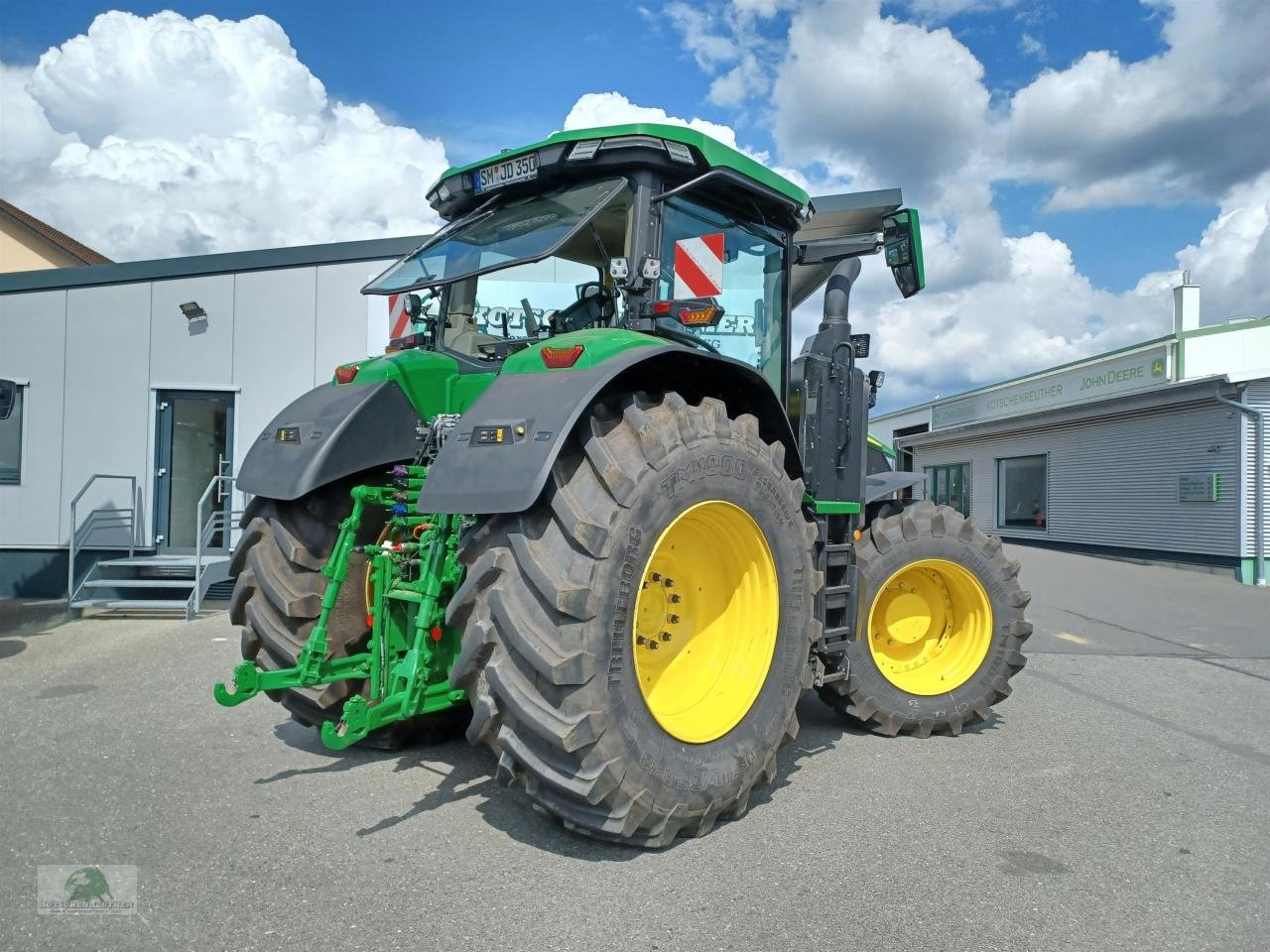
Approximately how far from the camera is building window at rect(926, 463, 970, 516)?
83.0 ft

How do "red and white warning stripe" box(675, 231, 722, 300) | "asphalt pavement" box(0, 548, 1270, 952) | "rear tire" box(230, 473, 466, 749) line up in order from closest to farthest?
"asphalt pavement" box(0, 548, 1270, 952) < "rear tire" box(230, 473, 466, 749) < "red and white warning stripe" box(675, 231, 722, 300)

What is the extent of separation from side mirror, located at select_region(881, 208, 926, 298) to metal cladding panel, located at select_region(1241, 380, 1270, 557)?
13206 mm

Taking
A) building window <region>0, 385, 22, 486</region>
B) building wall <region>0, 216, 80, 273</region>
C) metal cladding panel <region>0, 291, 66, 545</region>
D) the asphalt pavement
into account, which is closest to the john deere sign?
the asphalt pavement

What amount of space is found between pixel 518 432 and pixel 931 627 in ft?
10.5

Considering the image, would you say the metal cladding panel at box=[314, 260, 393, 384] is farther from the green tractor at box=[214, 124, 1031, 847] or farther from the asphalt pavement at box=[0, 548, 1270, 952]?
the green tractor at box=[214, 124, 1031, 847]

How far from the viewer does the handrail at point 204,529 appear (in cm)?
905

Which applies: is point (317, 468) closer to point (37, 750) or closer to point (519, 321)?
point (519, 321)

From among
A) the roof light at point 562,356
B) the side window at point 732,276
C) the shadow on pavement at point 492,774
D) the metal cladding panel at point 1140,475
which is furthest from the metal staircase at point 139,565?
the metal cladding panel at point 1140,475

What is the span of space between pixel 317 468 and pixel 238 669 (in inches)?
35.9

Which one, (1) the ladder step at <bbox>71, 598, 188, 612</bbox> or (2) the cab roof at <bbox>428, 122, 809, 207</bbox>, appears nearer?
(2) the cab roof at <bbox>428, 122, 809, 207</bbox>

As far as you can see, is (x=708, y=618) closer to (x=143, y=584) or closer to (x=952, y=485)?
(x=143, y=584)

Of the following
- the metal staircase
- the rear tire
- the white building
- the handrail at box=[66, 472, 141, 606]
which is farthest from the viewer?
the white building

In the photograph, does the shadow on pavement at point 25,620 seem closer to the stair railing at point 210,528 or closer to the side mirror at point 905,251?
the stair railing at point 210,528

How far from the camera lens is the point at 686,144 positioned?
374 cm
